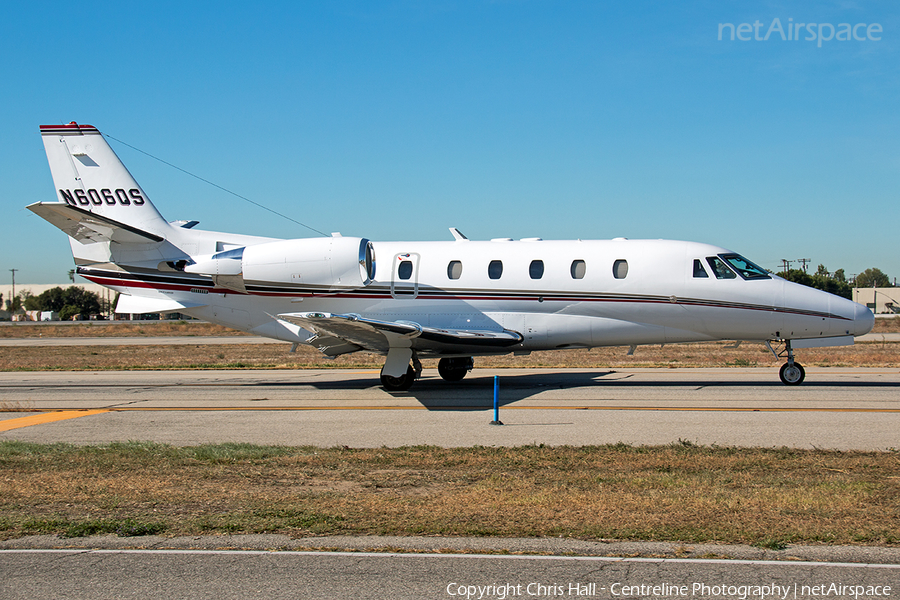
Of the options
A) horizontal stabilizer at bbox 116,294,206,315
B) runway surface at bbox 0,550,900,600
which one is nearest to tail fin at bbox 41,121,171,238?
horizontal stabilizer at bbox 116,294,206,315

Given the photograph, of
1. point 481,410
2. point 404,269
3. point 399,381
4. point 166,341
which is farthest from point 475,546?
point 166,341

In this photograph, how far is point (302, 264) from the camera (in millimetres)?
18906

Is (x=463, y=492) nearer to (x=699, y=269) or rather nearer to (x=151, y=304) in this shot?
(x=699, y=269)

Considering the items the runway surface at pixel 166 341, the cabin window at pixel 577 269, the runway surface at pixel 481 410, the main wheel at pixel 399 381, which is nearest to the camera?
the runway surface at pixel 481 410

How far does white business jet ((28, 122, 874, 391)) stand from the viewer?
17.6m

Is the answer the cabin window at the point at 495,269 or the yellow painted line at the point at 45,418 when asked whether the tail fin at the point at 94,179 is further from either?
the cabin window at the point at 495,269

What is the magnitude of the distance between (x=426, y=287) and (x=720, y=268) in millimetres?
7091

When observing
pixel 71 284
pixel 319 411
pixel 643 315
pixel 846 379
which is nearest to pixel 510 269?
pixel 643 315

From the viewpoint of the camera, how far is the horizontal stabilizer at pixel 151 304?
19594 mm

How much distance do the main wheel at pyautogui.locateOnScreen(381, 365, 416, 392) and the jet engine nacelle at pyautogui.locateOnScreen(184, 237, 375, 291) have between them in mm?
2535

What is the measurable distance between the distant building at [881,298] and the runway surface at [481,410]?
120m

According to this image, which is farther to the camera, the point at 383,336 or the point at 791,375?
the point at 791,375

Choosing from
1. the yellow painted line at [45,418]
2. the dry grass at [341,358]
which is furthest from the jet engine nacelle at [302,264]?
the dry grass at [341,358]

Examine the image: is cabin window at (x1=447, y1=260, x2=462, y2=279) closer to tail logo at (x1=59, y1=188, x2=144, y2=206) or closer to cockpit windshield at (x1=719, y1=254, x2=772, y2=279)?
cockpit windshield at (x1=719, y1=254, x2=772, y2=279)
